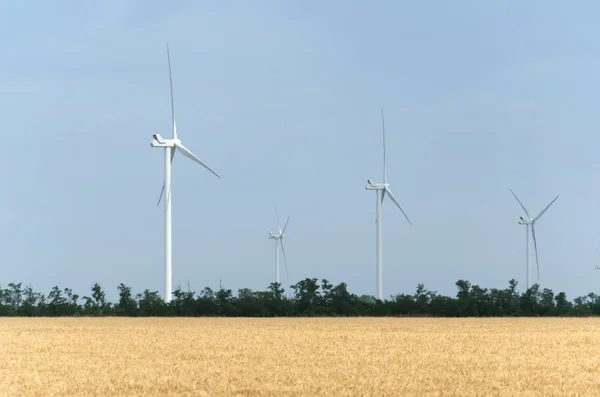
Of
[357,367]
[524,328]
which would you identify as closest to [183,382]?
[357,367]

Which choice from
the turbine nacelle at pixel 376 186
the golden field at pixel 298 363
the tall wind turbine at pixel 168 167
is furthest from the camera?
the turbine nacelle at pixel 376 186

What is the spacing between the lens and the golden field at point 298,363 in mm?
22969

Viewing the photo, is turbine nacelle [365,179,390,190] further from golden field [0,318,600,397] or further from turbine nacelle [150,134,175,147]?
golden field [0,318,600,397]

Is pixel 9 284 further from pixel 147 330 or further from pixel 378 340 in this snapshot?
pixel 378 340

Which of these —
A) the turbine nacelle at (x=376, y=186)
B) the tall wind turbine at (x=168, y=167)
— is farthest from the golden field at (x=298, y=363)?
the turbine nacelle at (x=376, y=186)

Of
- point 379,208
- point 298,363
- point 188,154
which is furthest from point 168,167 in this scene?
point 298,363

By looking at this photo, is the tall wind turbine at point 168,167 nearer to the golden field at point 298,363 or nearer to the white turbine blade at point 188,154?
the white turbine blade at point 188,154

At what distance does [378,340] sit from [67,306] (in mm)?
40038

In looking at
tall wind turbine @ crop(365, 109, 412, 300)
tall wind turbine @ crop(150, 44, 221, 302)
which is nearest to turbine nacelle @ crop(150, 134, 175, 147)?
tall wind turbine @ crop(150, 44, 221, 302)

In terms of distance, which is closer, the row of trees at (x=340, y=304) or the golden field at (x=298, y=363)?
the golden field at (x=298, y=363)

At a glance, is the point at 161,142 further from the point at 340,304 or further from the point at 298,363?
the point at 298,363

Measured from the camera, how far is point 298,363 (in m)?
28.5

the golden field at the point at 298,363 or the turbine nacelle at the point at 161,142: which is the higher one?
the turbine nacelle at the point at 161,142

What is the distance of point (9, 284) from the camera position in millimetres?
79875
